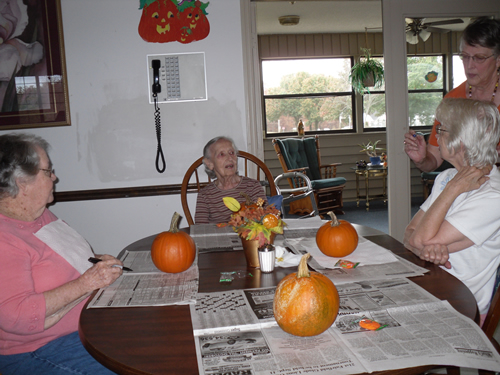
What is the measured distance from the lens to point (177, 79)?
2.96 m

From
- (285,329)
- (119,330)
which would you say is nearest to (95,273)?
(119,330)

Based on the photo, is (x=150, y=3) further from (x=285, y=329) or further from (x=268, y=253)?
(x=285, y=329)

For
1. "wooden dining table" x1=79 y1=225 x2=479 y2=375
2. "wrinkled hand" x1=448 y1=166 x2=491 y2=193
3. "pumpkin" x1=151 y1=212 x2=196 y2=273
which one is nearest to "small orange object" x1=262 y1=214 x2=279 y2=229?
"wooden dining table" x1=79 y1=225 x2=479 y2=375

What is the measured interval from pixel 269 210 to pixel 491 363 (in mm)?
708

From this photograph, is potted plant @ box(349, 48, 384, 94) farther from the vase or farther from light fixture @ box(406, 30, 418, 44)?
the vase

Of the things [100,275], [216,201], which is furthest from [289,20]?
[100,275]

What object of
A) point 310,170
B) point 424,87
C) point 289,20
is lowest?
point 310,170

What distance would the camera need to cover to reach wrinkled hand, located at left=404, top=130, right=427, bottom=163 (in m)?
2.03

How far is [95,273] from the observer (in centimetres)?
125

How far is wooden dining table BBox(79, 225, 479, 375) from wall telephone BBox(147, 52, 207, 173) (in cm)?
184

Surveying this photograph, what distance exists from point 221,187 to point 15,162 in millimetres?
1241

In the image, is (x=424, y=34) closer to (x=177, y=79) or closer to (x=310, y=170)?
(x=177, y=79)

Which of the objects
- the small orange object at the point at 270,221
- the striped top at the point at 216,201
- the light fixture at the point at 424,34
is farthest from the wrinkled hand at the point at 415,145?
the light fixture at the point at 424,34

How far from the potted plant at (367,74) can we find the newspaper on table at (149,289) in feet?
19.2
